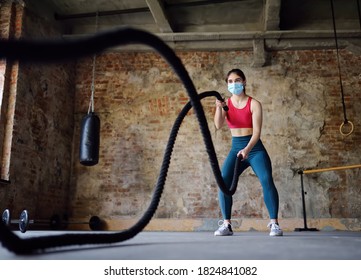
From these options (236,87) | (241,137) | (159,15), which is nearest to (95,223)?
(159,15)

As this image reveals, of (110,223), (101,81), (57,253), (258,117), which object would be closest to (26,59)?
(57,253)

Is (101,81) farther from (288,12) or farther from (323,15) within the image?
(323,15)

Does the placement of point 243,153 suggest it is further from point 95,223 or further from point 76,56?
point 95,223

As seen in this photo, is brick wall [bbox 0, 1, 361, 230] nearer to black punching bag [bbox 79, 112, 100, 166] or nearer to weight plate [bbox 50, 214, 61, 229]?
weight plate [bbox 50, 214, 61, 229]

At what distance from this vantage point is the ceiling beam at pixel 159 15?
18.1ft

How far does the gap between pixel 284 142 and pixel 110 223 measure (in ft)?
10.8

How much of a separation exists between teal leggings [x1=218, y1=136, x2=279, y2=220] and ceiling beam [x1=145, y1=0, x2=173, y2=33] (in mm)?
3170

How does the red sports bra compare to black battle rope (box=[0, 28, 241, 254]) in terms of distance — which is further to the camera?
the red sports bra

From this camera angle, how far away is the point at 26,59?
3.54 feet

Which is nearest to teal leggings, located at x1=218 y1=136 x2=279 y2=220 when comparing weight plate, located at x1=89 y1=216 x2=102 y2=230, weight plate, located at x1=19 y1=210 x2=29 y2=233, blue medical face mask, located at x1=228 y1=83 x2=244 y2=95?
blue medical face mask, located at x1=228 y1=83 x2=244 y2=95

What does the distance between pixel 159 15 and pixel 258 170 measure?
145 inches

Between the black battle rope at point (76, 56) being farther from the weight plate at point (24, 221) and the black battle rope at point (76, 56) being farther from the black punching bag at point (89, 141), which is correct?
the black punching bag at point (89, 141)

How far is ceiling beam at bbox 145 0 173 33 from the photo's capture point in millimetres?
5512

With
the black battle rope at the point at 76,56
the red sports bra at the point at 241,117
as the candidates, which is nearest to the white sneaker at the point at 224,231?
the red sports bra at the point at 241,117
